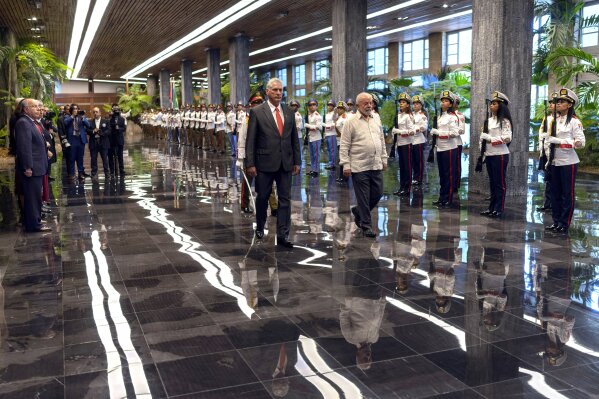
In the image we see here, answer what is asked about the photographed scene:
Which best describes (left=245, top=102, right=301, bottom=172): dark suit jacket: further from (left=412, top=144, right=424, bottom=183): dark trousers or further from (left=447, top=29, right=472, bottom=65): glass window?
(left=447, top=29, right=472, bottom=65): glass window

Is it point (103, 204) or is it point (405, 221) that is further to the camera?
point (103, 204)

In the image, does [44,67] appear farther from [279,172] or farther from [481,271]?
[481,271]

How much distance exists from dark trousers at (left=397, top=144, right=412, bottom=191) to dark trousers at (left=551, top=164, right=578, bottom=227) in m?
3.53

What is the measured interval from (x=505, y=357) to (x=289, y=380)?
4.34 feet

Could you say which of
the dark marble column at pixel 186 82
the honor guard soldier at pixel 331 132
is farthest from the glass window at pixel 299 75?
the honor guard soldier at pixel 331 132

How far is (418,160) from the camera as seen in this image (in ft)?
39.8

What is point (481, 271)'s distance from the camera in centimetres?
584

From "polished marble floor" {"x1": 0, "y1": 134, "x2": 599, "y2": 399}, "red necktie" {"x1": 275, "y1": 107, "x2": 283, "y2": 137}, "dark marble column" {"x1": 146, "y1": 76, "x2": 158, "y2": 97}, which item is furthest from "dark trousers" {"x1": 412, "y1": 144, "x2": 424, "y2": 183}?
"dark marble column" {"x1": 146, "y1": 76, "x2": 158, "y2": 97}

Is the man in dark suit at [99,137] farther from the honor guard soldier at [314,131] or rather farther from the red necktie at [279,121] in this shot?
the red necktie at [279,121]

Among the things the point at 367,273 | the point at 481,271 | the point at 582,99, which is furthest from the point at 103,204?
the point at 582,99

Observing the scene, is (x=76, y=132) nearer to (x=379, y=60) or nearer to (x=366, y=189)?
(x=366, y=189)

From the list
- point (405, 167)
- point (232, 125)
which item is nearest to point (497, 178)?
point (405, 167)

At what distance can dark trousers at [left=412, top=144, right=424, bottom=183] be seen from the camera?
38.7 feet

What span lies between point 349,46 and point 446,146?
712cm
